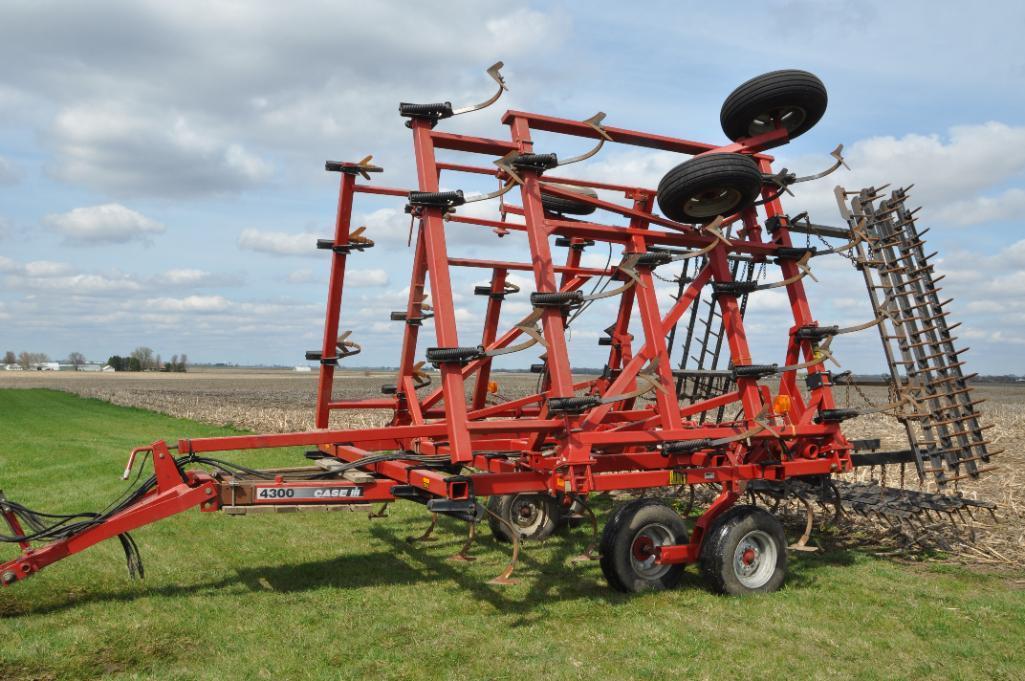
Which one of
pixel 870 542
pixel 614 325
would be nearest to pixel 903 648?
pixel 870 542

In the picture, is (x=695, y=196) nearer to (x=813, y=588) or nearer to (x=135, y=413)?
(x=813, y=588)

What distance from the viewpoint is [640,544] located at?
6.77 m

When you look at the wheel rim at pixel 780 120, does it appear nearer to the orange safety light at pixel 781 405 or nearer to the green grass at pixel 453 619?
the orange safety light at pixel 781 405

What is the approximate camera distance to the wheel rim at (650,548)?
263 inches

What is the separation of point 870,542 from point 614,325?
12.8ft

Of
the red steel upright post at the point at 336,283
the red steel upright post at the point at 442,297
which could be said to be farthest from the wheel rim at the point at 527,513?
the red steel upright post at the point at 442,297

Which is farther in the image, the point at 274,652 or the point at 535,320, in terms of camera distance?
the point at 535,320

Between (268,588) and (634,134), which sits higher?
(634,134)

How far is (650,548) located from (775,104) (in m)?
4.71

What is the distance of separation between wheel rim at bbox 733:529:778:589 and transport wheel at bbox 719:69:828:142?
4.30 metres

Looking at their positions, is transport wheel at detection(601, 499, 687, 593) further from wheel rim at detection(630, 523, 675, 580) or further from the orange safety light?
the orange safety light

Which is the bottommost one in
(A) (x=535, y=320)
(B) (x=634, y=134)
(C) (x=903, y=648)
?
(C) (x=903, y=648)

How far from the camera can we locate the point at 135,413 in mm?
31250

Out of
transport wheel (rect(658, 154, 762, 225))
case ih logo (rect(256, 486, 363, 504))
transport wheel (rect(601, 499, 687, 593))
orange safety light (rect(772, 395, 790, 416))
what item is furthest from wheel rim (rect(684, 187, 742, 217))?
case ih logo (rect(256, 486, 363, 504))
